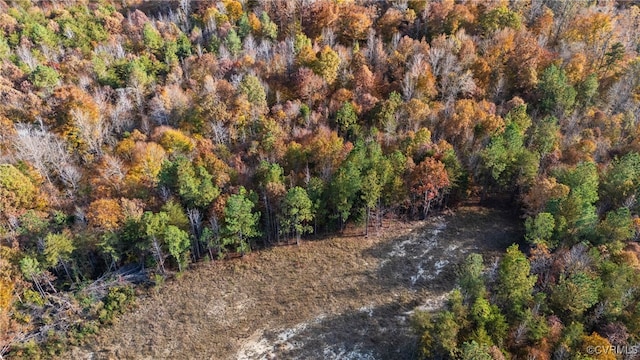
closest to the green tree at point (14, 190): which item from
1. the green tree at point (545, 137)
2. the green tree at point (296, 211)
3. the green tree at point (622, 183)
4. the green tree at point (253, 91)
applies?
the green tree at point (253, 91)

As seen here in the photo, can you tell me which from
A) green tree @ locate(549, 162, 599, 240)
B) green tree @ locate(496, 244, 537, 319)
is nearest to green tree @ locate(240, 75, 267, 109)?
green tree @ locate(496, 244, 537, 319)

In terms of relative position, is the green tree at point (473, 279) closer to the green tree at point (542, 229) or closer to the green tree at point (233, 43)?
the green tree at point (542, 229)

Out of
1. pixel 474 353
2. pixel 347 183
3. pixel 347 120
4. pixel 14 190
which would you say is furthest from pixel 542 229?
pixel 14 190

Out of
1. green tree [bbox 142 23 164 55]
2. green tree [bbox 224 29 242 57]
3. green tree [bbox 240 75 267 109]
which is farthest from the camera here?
green tree [bbox 142 23 164 55]

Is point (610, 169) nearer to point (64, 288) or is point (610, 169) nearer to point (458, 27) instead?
point (458, 27)

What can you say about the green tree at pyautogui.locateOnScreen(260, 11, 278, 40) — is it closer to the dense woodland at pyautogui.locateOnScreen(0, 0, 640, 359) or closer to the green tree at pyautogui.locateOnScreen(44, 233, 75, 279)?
the dense woodland at pyautogui.locateOnScreen(0, 0, 640, 359)

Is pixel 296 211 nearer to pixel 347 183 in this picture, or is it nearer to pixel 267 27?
pixel 347 183

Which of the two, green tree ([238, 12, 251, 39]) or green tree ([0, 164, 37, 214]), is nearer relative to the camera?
green tree ([0, 164, 37, 214])
